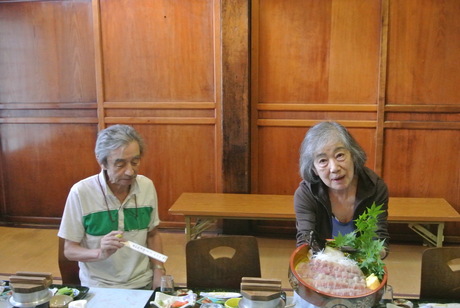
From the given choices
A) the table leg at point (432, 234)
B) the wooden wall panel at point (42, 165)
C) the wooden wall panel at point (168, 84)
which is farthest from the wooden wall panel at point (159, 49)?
the table leg at point (432, 234)

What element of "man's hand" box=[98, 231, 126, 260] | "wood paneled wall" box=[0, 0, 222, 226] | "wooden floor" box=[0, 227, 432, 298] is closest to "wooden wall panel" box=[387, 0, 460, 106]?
"wooden floor" box=[0, 227, 432, 298]

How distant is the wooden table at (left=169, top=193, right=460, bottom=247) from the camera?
10.2ft

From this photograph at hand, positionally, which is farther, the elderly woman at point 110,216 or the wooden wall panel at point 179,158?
the wooden wall panel at point 179,158

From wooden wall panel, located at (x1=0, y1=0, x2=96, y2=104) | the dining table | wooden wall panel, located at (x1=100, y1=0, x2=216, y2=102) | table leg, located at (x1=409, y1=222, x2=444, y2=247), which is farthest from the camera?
wooden wall panel, located at (x1=0, y1=0, x2=96, y2=104)

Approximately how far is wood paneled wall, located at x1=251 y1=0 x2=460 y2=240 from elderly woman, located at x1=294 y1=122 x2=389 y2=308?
6.02 feet

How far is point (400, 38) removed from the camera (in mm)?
3400

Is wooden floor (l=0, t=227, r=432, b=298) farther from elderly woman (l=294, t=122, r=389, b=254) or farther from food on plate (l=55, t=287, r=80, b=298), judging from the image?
food on plate (l=55, t=287, r=80, b=298)

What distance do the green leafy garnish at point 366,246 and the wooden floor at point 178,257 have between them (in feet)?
4.98

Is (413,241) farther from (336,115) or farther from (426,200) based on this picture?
(336,115)

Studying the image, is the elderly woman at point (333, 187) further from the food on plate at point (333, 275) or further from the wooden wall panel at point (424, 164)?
the wooden wall panel at point (424, 164)

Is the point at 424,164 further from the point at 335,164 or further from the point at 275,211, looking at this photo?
the point at 335,164

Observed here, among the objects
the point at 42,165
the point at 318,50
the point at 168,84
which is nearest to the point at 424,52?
the point at 318,50

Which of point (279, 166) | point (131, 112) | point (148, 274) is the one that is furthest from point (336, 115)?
point (148, 274)

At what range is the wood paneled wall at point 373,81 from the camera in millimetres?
3385
